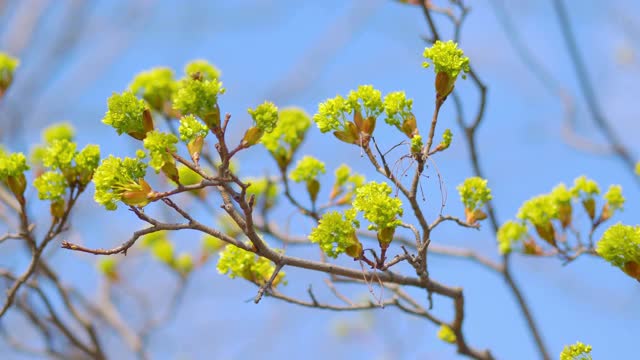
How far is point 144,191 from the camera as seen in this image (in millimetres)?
1752

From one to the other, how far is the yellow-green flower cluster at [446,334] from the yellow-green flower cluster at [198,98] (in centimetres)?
118

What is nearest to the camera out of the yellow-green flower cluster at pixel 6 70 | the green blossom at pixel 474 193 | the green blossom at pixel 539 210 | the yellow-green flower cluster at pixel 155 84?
the green blossom at pixel 474 193

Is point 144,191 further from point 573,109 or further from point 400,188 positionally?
point 573,109

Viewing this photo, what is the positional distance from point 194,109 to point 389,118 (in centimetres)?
53

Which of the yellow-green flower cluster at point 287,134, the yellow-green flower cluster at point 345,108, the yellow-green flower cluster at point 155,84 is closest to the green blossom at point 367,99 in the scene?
the yellow-green flower cluster at point 345,108

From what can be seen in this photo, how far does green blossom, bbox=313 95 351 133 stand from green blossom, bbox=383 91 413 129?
0.35 ft

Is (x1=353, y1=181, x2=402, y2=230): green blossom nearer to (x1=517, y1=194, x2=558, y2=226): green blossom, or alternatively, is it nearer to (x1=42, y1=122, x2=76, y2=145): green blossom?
(x1=517, y1=194, x2=558, y2=226): green blossom

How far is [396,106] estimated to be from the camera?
75.1 inches

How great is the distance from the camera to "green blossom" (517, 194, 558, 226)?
2.41 metres

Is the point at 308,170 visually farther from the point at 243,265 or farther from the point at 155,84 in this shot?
the point at 155,84

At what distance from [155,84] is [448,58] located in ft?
5.48

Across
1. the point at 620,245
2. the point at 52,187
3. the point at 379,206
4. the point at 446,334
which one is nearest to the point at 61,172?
the point at 52,187

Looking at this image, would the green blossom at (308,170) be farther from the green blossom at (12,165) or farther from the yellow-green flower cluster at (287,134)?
the green blossom at (12,165)

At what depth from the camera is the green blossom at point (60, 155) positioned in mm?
2219
